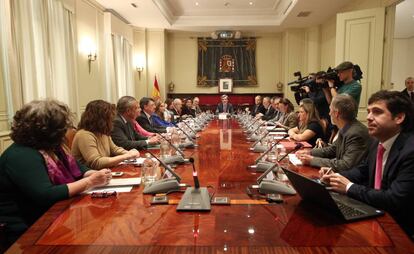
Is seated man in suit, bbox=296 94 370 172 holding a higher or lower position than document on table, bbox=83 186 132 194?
higher

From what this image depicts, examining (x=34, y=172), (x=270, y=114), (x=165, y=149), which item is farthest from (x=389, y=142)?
(x=270, y=114)

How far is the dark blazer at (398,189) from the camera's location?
1.35 metres

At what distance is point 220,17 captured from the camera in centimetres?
842

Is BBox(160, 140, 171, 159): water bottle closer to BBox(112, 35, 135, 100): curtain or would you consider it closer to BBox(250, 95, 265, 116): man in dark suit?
BBox(112, 35, 135, 100): curtain

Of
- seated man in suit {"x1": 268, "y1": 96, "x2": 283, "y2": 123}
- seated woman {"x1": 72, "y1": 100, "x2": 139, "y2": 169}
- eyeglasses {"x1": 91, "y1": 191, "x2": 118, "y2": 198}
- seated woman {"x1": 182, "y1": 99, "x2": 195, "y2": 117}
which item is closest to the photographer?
eyeglasses {"x1": 91, "y1": 191, "x2": 118, "y2": 198}

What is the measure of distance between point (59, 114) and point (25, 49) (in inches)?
116

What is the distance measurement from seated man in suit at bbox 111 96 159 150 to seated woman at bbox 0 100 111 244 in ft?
4.91

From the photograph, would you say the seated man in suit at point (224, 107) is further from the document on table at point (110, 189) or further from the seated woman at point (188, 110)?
the document on table at point (110, 189)

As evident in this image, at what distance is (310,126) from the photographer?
3.63 meters

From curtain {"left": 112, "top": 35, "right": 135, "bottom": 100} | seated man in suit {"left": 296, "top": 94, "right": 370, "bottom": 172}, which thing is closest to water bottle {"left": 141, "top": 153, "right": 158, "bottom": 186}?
seated man in suit {"left": 296, "top": 94, "right": 370, "bottom": 172}

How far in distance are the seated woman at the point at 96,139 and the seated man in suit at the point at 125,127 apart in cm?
57

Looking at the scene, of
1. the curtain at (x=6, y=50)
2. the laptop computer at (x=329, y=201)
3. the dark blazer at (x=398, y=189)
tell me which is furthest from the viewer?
the curtain at (x=6, y=50)

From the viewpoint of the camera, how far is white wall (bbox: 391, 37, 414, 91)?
1004 centimetres

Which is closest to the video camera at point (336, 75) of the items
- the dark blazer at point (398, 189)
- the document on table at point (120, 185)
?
the dark blazer at point (398, 189)
